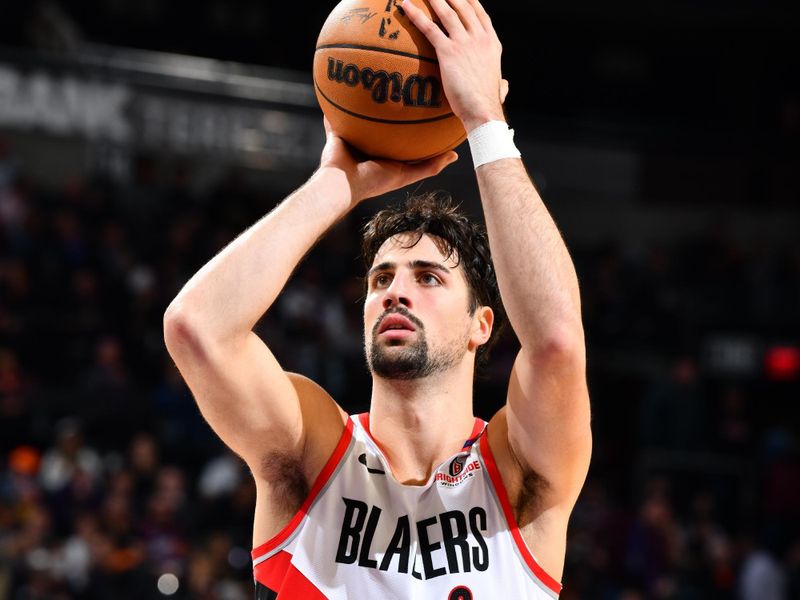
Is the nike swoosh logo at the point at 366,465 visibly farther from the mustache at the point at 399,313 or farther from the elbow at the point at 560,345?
the elbow at the point at 560,345

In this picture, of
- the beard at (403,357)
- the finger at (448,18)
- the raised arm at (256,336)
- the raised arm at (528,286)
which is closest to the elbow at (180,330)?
the raised arm at (256,336)

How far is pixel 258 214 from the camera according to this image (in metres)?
13.3

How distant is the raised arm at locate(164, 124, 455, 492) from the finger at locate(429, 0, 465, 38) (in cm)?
44

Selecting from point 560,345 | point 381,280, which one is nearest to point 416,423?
point 381,280

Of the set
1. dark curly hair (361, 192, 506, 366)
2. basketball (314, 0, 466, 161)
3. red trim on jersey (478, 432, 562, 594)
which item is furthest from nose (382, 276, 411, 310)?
red trim on jersey (478, 432, 562, 594)

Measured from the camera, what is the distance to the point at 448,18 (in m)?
2.88

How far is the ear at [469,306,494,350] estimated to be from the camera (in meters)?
3.22

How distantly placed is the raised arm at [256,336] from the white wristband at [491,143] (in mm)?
386

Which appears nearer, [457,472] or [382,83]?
[382,83]

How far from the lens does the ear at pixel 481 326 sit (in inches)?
127

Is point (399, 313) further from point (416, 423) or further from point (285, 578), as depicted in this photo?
point (285, 578)

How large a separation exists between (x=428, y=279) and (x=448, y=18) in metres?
0.70

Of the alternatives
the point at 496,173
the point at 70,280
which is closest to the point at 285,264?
the point at 496,173

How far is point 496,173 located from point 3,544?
664cm
